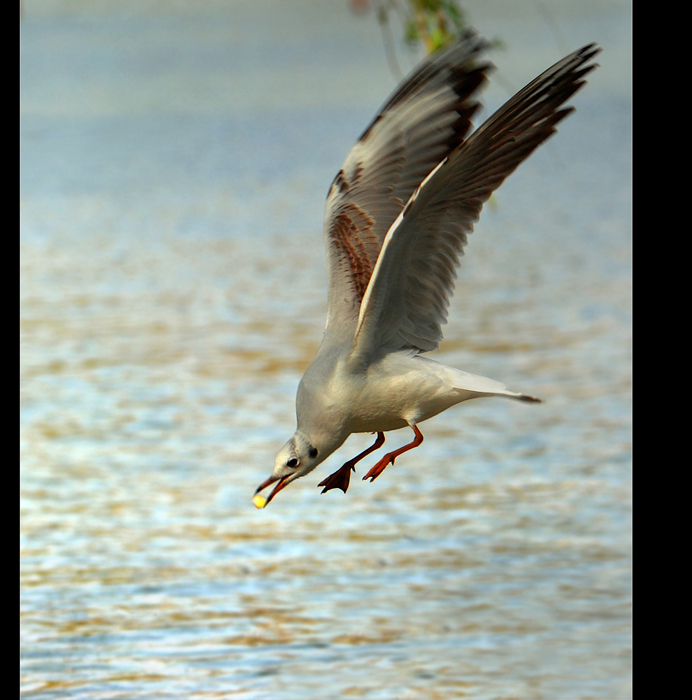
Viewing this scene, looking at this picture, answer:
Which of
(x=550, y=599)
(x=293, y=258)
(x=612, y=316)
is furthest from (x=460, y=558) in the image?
(x=293, y=258)

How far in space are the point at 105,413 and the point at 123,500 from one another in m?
2.00

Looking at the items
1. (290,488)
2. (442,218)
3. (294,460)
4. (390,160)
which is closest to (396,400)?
(294,460)

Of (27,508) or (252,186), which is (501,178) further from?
(252,186)

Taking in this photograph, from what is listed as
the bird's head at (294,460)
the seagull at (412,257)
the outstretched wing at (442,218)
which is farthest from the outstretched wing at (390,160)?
the bird's head at (294,460)

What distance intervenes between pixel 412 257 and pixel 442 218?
11cm

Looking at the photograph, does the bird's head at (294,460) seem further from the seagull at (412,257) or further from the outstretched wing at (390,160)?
the outstretched wing at (390,160)

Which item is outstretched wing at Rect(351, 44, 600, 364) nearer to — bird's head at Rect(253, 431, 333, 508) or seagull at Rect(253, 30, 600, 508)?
seagull at Rect(253, 30, 600, 508)

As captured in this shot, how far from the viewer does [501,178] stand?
9.32ft

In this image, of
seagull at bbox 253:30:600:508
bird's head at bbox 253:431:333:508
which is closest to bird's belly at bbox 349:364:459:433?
seagull at bbox 253:30:600:508

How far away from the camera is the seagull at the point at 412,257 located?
2666 millimetres

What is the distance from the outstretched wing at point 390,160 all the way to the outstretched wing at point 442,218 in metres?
0.13

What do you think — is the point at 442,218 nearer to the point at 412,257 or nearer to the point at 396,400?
the point at 412,257

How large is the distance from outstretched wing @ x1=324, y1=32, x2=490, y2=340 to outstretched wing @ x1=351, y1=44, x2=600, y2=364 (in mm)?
126

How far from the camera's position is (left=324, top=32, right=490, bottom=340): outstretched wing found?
2990mm
